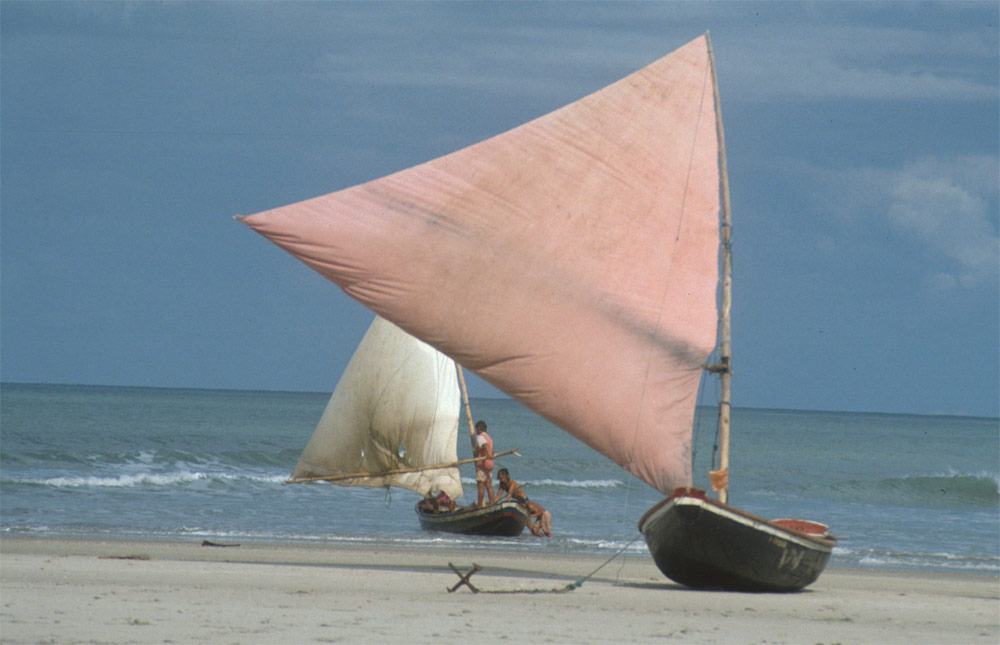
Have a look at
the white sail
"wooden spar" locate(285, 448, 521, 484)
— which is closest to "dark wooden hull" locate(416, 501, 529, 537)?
"wooden spar" locate(285, 448, 521, 484)

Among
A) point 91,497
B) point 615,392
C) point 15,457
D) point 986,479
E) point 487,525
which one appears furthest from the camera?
point 986,479

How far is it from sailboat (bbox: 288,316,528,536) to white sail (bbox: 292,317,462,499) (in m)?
0.02

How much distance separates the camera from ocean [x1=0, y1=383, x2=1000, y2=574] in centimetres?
1845

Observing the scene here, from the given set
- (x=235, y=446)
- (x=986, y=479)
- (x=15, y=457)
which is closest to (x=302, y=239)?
(x=15, y=457)

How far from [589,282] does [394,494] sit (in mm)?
17704

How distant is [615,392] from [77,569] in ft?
18.5

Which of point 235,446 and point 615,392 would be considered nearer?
point 615,392

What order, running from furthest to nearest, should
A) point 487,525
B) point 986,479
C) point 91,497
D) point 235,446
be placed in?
1. point 235,446
2. point 986,479
3. point 91,497
4. point 487,525

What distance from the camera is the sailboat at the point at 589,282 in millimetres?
11062

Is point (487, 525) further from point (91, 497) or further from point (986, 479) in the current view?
point (986, 479)

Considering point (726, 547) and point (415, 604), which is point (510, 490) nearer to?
point (726, 547)

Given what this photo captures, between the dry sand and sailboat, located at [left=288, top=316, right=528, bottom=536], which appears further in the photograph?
sailboat, located at [left=288, top=316, right=528, bottom=536]

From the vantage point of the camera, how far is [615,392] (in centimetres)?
1105

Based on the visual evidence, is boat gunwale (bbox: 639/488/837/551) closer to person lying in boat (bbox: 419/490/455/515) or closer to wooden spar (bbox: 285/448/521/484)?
wooden spar (bbox: 285/448/521/484)
